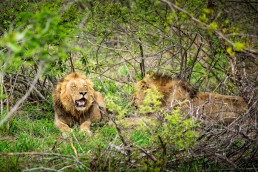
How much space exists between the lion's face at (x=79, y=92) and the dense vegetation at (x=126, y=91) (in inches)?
19.7

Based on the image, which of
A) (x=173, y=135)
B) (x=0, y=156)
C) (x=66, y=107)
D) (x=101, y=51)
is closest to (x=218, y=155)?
(x=173, y=135)

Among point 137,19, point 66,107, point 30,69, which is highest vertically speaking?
point 137,19

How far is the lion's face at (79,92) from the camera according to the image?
750 cm

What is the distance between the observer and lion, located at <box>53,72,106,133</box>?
7520mm

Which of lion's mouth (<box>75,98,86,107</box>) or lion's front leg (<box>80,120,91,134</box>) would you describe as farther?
lion's mouth (<box>75,98,86,107</box>)

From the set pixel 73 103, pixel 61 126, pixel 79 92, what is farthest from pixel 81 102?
pixel 61 126

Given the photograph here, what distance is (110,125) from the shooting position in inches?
305

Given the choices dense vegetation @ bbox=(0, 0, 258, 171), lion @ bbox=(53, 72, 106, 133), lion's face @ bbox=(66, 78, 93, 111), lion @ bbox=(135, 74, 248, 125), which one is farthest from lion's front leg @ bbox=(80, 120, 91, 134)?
lion @ bbox=(135, 74, 248, 125)

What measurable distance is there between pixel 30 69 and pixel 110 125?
257cm

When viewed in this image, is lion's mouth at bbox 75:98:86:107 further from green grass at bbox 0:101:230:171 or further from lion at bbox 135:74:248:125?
lion at bbox 135:74:248:125

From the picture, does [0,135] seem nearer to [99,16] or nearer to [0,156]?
[0,156]

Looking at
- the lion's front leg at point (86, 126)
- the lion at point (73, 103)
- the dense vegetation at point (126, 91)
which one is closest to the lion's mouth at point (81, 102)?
the lion at point (73, 103)

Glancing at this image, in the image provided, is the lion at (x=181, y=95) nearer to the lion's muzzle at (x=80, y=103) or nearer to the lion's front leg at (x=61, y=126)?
the lion's muzzle at (x=80, y=103)

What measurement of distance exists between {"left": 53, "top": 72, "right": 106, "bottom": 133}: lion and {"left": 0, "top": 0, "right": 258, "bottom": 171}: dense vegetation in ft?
0.77
